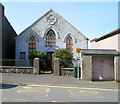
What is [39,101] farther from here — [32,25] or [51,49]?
[32,25]

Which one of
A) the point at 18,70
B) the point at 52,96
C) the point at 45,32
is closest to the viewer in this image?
the point at 52,96

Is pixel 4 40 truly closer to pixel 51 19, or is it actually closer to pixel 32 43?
pixel 32 43

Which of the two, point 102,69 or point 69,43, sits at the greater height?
point 69,43

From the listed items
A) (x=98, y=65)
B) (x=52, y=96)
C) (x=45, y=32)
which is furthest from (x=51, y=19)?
(x=52, y=96)

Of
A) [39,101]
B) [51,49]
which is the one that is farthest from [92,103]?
[51,49]

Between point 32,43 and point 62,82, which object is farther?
point 32,43

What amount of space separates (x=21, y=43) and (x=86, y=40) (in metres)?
10.8

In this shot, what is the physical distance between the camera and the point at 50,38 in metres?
26.1

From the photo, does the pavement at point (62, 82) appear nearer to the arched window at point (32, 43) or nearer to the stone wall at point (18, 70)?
the stone wall at point (18, 70)

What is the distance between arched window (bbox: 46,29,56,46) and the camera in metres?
26.0

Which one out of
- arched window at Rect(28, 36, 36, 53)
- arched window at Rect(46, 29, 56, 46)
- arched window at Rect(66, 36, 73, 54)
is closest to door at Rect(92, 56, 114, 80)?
arched window at Rect(66, 36, 73, 54)

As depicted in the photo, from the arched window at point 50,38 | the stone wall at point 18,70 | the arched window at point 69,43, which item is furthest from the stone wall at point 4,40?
the arched window at point 69,43

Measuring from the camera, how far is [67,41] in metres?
26.1

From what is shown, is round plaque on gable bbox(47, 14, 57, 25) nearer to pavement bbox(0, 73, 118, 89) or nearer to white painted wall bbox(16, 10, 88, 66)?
white painted wall bbox(16, 10, 88, 66)
